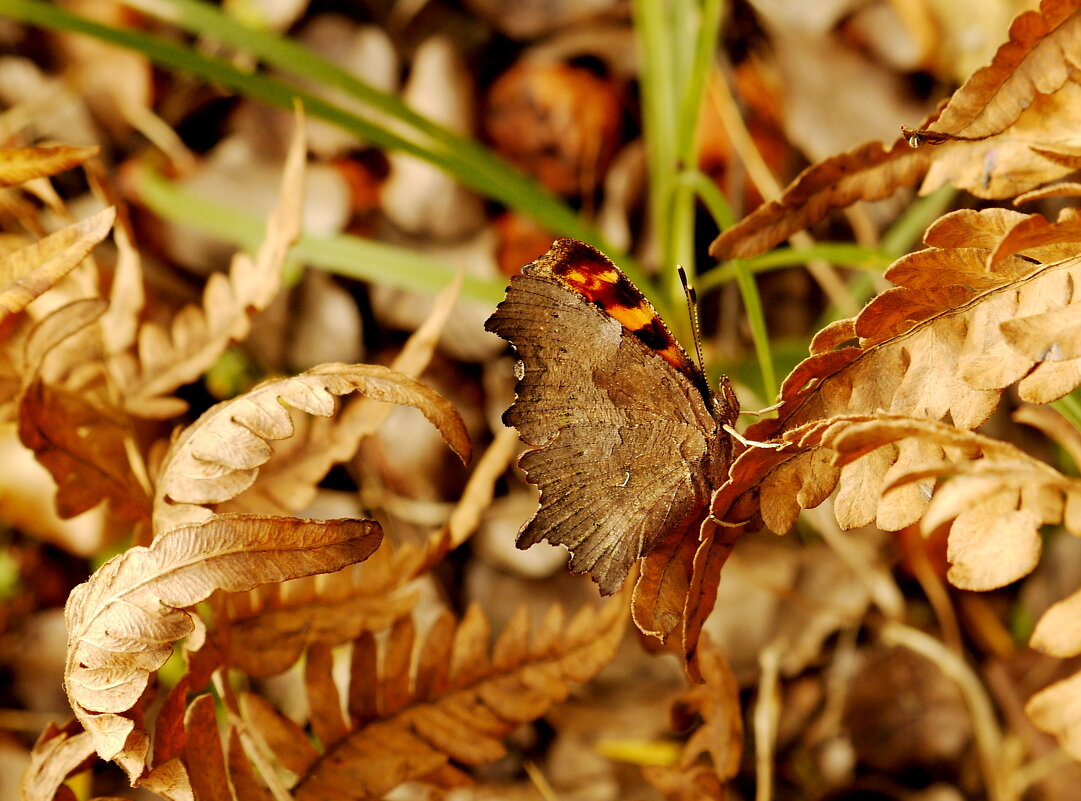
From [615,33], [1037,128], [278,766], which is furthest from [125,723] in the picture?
[615,33]

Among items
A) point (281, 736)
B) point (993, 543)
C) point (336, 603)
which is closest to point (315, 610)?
point (336, 603)

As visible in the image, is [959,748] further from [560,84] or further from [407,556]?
[560,84]

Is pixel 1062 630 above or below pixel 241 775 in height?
above

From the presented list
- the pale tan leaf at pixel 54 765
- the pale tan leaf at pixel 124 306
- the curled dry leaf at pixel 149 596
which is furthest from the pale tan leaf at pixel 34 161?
the pale tan leaf at pixel 54 765

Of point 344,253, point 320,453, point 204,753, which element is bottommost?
point 204,753

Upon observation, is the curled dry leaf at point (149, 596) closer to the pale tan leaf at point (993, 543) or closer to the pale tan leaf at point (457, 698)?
the pale tan leaf at point (457, 698)

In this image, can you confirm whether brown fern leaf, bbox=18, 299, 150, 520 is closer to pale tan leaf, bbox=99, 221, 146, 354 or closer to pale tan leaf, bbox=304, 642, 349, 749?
pale tan leaf, bbox=99, 221, 146, 354

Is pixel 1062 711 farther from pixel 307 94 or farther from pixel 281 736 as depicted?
pixel 307 94

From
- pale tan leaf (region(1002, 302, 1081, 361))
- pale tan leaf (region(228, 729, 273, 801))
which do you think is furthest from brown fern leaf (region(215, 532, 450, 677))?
pale tan leaf (region(1002, 302, 1081, 361))
